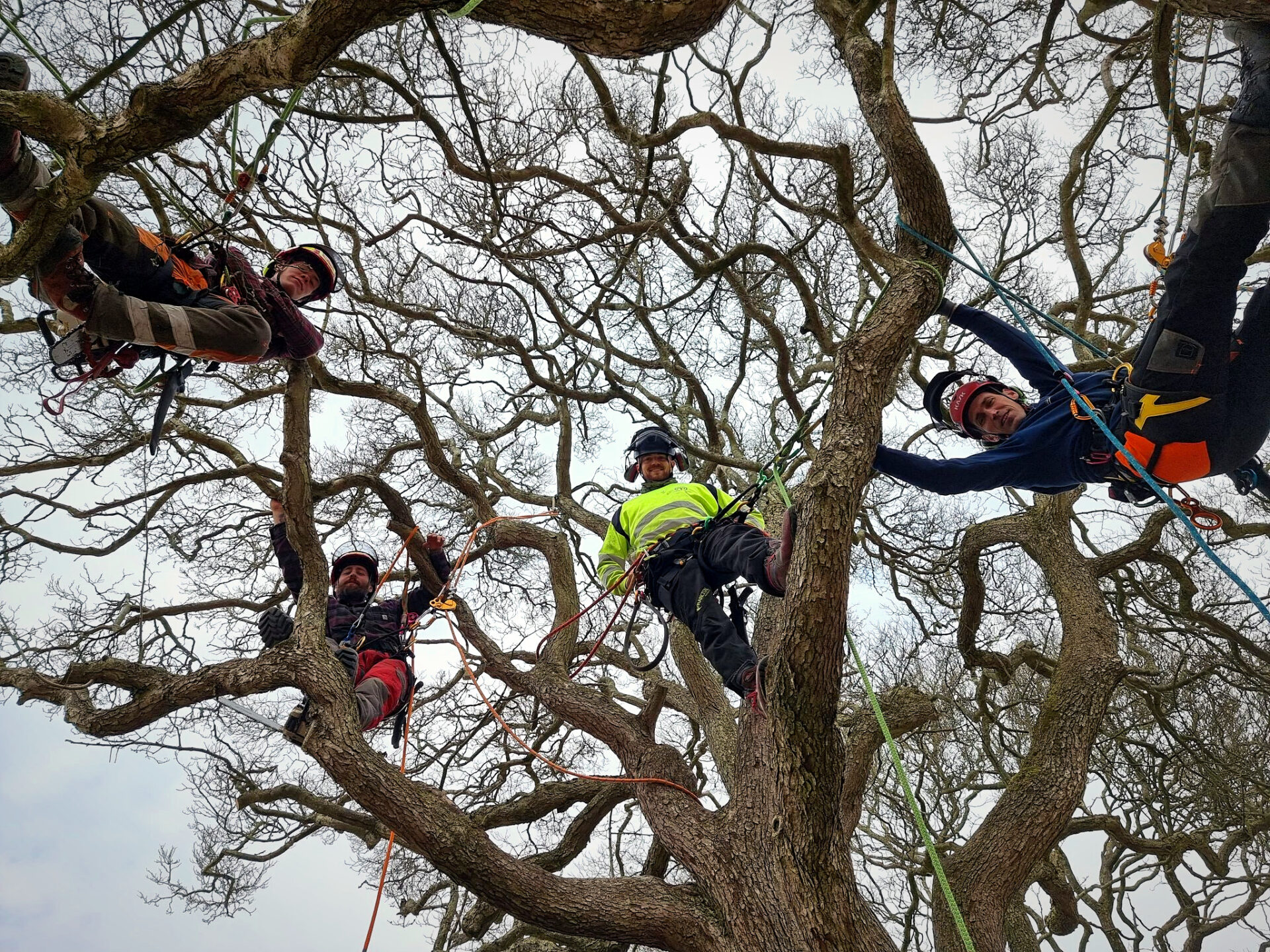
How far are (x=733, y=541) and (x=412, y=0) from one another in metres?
2.22

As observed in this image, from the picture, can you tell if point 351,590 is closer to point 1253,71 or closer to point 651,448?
point 651,448

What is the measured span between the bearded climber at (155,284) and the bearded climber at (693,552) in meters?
1.78

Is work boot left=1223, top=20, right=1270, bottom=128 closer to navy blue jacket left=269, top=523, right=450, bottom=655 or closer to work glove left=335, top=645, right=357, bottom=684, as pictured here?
navy blue jacket left=269, top=523, right=450, bottom=655

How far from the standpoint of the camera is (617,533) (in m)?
4.16

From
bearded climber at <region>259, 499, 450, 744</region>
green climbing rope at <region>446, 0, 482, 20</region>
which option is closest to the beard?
bearded climber at <region>259, 499, 450, 744</region>

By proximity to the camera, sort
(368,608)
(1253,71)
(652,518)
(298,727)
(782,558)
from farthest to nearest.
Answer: (368,608), (652,518), (298,727), (782,558), (1253,71)

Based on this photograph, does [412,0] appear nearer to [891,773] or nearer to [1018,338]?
[1018,338]

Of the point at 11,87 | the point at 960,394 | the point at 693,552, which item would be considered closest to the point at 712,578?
the point at 693,552

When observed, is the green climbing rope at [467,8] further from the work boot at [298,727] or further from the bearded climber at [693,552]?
the work boot at [298,727]

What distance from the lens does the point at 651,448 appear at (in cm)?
435

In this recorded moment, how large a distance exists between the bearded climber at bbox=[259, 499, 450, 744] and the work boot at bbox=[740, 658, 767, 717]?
1932 millimetres

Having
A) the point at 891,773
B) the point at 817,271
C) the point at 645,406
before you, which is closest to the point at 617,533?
the point at 645,406

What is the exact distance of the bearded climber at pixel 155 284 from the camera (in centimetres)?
202

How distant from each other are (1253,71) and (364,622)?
485 cm
